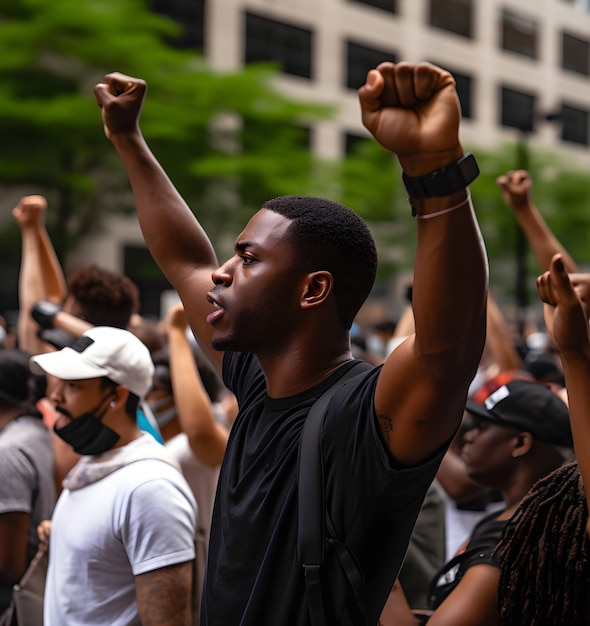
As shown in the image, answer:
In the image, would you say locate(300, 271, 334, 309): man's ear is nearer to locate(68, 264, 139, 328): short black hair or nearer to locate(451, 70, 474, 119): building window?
locate(68, 264, 139, 328): short black hair

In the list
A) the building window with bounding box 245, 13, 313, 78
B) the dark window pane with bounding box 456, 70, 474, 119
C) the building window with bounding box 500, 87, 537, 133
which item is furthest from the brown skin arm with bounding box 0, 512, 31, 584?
the building window with bounding box 500, 87, 537, 133

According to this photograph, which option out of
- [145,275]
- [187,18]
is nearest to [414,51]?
[187,18]

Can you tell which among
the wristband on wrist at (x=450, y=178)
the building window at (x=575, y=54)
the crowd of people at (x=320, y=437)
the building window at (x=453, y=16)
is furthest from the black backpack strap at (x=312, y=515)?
the building window at (x=575, y=54)

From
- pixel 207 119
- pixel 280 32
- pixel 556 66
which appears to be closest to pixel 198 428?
pixel 207 119

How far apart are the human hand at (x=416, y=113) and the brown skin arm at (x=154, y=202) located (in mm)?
1243

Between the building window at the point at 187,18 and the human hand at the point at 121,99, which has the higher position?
the building window at the point at 187,18

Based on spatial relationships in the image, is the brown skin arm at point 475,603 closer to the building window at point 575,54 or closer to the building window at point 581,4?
the building window at point 575,54

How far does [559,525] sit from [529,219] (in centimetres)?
253

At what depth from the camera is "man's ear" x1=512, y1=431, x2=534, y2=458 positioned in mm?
3561

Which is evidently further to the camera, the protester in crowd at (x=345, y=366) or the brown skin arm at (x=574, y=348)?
the brown skin arm at (x=574, y=348)

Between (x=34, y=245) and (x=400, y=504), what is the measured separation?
4245 millimetres

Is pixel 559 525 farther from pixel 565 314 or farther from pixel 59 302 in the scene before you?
pixel 59 302

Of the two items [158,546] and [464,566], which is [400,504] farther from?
[158,546]

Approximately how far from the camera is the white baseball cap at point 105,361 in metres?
3.67
